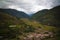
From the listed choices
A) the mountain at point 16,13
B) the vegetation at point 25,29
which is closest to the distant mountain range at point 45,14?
the mountain at point 16,13

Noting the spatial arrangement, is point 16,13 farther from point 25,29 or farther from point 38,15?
point 38,15

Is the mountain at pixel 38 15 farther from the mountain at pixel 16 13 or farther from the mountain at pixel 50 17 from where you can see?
the mountain at pixel 16 13

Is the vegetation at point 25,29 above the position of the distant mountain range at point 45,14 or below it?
below

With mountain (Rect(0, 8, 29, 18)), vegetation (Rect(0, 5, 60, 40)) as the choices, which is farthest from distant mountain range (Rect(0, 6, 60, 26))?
vegetation (Rect(0, 5, 60, 40))

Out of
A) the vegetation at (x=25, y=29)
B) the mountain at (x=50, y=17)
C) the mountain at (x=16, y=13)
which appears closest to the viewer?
the vegetation at (x=25, y=29)

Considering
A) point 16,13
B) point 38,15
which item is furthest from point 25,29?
point 38,15

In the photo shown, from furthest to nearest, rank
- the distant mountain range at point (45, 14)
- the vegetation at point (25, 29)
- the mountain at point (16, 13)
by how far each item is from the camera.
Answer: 1. the distant mountain range at point (45, 14)
2. the mountain at point (16, 13)
3. the vegetation at point (25, 29)

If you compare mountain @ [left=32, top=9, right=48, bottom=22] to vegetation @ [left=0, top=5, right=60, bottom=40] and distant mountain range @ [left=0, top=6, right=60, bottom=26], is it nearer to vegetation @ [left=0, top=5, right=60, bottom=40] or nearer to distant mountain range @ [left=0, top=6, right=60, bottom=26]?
distant mountain range @ [left=0, top=6, right=60, bottom=26]

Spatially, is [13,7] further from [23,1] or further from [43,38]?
[43,38]
